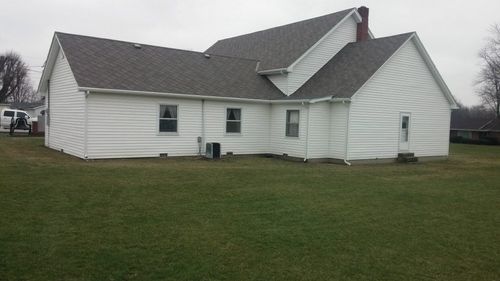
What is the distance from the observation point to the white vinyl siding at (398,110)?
1934cm

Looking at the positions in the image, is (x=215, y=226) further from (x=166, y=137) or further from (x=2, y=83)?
(x=2, y=83)

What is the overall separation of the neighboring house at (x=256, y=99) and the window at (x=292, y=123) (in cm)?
5

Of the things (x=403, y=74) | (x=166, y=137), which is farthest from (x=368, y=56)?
(x=166, y=137)

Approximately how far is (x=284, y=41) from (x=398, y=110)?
25.9 ft

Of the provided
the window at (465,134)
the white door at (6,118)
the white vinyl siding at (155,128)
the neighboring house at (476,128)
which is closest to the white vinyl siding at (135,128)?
the white vinyl siding at (155,128)

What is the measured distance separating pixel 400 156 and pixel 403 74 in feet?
12.8

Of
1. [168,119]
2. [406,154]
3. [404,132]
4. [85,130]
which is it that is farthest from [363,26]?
[85,130]

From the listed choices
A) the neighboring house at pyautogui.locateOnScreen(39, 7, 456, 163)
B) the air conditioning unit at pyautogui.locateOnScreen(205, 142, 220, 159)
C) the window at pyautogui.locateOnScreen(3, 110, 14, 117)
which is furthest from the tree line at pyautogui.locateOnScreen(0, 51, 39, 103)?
the air conditioning unit at pyautogui.locateOnScreen(205, 142, 220, 159)

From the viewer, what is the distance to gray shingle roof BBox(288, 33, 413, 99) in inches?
768

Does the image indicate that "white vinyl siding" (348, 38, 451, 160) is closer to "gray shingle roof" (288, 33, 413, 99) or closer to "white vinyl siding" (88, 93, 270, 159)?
"gray shingle roof" (288, 33, 413, 99)

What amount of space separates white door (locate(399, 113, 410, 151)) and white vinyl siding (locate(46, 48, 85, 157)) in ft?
46.9

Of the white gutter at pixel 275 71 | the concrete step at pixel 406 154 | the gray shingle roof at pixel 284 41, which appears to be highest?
the gray shingle roof at pixel 284 41

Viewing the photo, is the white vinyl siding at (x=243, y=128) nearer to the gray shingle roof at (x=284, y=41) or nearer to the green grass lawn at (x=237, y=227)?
the gray shingle roof at (x=284, y=41)

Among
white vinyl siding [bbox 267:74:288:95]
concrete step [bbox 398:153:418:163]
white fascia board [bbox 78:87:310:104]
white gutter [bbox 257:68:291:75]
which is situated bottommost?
concrete step [bbox 398:153:418:163]
